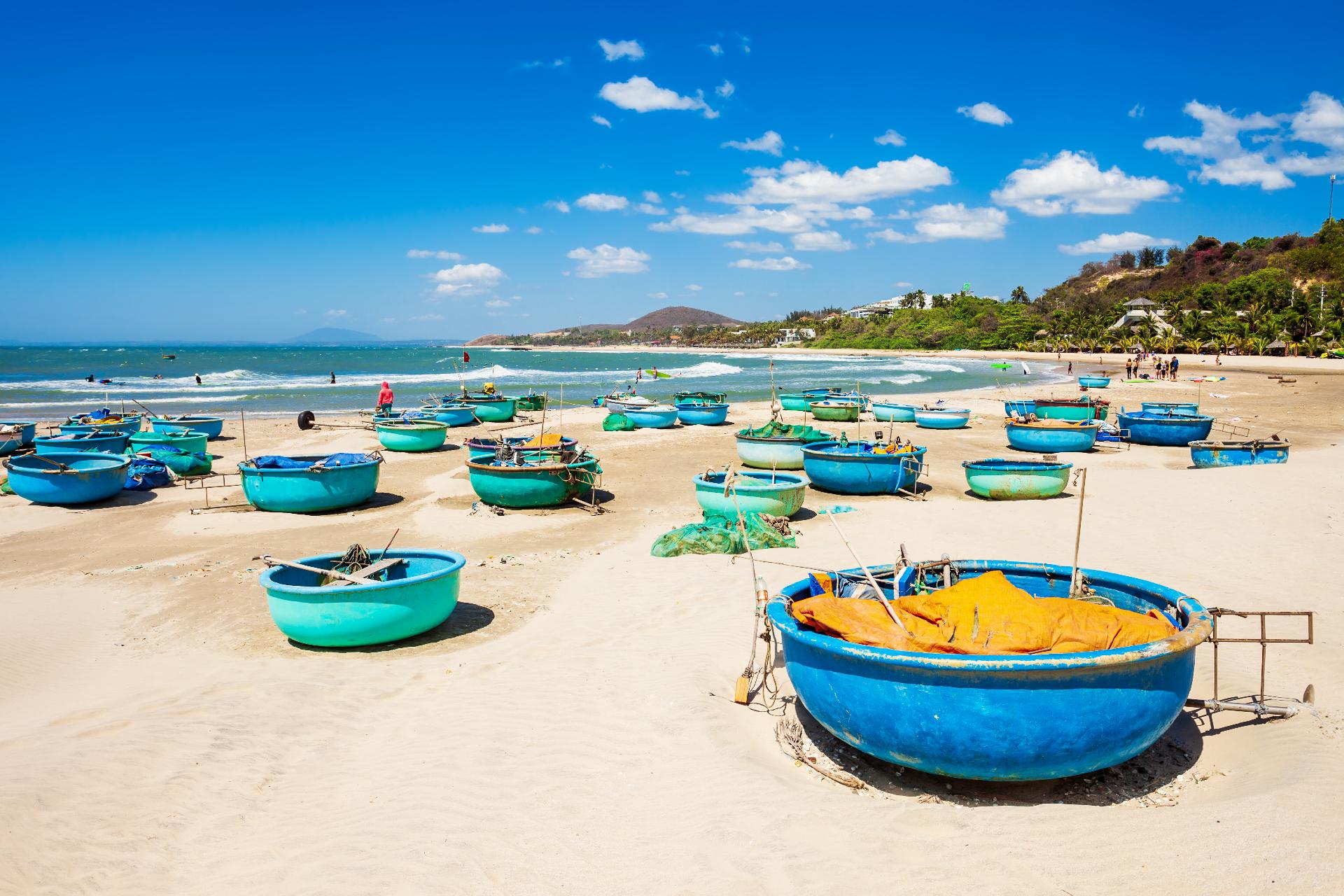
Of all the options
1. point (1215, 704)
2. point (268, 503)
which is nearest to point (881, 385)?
point (268, 503)

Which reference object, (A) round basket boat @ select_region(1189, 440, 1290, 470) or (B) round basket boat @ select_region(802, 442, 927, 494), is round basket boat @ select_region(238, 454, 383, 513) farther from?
(A) round basket boat @ select_region(1189, 440, 1290, 470)

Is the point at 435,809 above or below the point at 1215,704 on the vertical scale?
below

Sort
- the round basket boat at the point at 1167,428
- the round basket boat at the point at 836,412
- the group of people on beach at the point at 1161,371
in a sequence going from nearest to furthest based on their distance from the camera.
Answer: the round basket boat at the point at 1167,428 → the round basket boat at the point at 836,412 → the group of people on beach at the point at 1161,371

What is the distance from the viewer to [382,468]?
19.8m

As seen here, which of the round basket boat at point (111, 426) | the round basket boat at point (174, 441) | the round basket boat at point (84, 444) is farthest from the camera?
the round basket boat at point (111, 426)

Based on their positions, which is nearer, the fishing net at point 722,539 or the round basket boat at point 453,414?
the fishing net at point 722,539

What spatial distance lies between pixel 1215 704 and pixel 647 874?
3.91 metres

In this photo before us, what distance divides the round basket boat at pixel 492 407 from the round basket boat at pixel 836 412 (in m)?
11.2

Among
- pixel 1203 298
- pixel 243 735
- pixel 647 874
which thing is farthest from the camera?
pixel 1203 298

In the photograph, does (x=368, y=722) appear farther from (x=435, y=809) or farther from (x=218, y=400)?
(x=218, y=400)

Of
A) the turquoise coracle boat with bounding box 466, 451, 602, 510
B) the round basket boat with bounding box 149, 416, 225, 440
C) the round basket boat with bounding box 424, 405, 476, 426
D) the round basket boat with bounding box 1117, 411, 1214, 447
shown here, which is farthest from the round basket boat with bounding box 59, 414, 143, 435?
the round basket boat with bounding box 1117, 411, 1214, 447

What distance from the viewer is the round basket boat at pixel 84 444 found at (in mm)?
18484

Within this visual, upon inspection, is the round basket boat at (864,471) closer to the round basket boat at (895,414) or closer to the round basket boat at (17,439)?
the round basket boat at (895,414)

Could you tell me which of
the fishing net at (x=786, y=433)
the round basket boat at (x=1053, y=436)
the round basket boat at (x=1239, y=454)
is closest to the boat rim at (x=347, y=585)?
the fishing net at (x=786, y=433)
